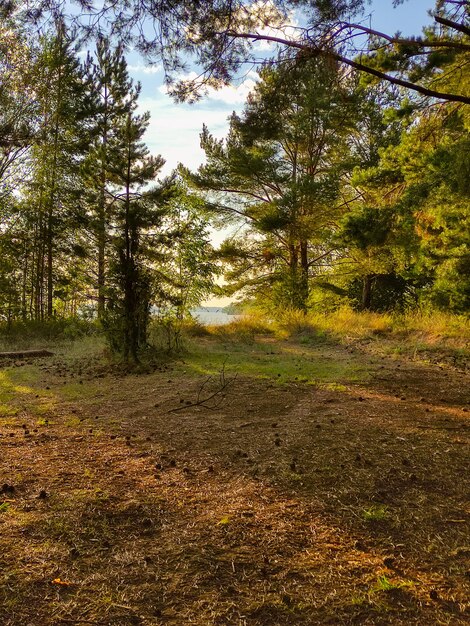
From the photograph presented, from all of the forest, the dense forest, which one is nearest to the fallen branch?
the forest

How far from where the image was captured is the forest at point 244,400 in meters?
1.73

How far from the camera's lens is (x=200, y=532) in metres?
2.09

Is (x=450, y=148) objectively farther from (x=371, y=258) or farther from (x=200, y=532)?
(x=371, y=258)

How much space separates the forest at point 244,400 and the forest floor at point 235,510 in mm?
12

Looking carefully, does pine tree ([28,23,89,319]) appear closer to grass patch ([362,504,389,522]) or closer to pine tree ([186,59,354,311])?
pine tree ([186,59,354,311])

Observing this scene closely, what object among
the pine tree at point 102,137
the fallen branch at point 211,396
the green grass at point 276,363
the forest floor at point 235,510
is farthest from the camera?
the pine tree at point 102,137

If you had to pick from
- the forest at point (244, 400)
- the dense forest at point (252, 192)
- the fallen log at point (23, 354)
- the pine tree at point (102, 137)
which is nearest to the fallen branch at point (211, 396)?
the forest at point (244, 400)

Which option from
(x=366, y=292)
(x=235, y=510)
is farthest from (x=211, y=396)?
(x=366, y=292)

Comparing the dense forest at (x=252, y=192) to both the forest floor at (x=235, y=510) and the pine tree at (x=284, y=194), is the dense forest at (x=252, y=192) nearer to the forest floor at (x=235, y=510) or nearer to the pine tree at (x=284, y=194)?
the pine tree at (x=284, y=194)

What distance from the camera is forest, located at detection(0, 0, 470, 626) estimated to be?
1729mm

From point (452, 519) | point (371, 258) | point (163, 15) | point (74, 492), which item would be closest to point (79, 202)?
point (371, 258)

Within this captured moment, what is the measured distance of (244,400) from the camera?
4816mm

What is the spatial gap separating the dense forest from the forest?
0.22 feet

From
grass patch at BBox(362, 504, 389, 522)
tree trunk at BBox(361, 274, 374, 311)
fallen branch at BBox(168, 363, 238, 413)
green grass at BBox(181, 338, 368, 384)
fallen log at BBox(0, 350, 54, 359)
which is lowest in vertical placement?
grass patch at BBox(362, 504, 389, 522)
